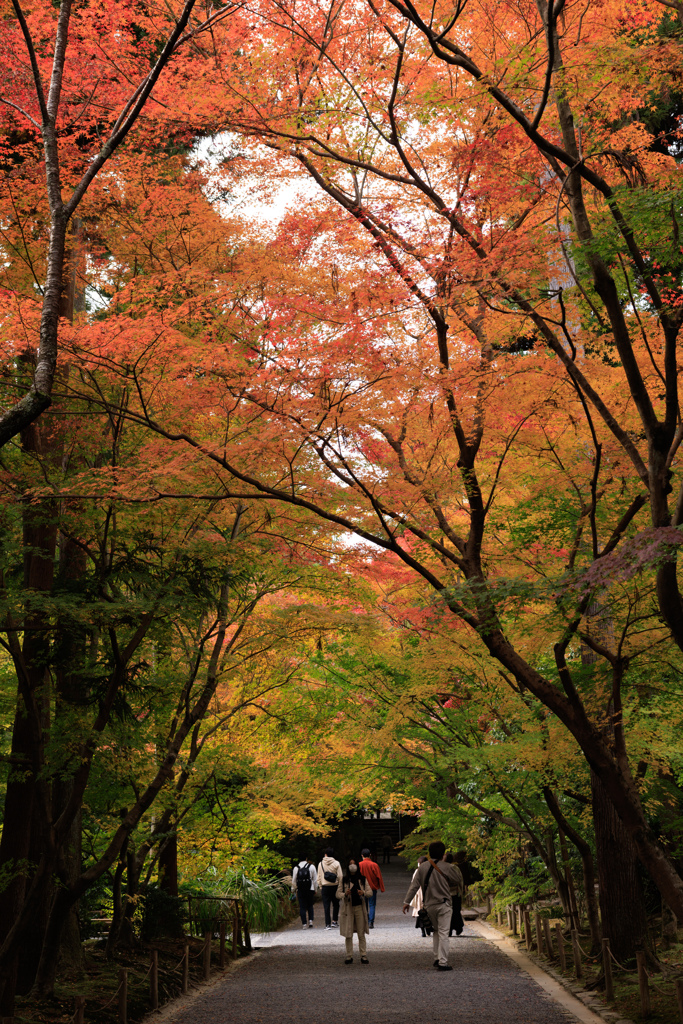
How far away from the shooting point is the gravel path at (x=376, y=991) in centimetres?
911

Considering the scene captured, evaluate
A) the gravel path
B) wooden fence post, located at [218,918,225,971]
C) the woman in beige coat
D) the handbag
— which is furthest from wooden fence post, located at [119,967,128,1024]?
wooden fence post, located at [218,918,225,971]

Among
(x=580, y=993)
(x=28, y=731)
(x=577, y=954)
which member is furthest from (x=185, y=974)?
(x=577, y=954)

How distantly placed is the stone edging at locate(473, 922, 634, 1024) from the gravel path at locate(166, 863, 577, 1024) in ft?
1.12

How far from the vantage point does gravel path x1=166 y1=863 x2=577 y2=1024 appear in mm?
9109

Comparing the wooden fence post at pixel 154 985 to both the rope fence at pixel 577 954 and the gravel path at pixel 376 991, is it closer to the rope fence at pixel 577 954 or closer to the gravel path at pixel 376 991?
the gravel path at pixel 376 991

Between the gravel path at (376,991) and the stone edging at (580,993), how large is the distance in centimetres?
34

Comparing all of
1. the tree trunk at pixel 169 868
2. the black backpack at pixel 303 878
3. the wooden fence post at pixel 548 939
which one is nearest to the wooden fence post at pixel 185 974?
the tree trunk at pixel 169 868

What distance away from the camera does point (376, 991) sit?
10.8 m

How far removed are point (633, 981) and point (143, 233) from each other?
11.1m

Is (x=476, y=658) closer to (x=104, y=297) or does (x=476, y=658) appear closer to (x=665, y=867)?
(x=665, y=867)

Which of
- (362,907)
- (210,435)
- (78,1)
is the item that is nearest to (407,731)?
(362,907)

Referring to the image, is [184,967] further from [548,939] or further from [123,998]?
[548,939]

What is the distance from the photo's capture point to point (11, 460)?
10.1m

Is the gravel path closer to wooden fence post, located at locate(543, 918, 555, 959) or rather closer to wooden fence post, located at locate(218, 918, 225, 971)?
wooden fence post, located at locate(218, 918, 225, 971)
